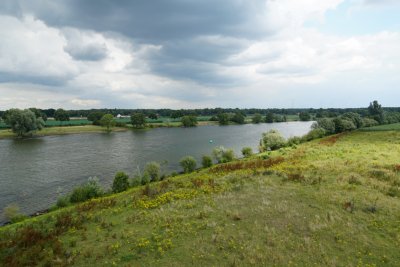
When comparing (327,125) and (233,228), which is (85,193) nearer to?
(233,228)

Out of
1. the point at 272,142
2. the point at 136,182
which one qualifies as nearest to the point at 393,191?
the point at 136,182

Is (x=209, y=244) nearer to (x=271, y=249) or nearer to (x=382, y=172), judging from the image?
(x=271, y=249)

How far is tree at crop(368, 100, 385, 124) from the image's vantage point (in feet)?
420

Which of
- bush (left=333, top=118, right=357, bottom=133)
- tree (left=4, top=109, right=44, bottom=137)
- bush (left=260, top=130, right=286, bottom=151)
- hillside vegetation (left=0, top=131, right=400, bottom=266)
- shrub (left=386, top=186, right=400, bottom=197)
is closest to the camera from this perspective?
hillside vegetation (left=0, top=131, right=400, bottom=266)

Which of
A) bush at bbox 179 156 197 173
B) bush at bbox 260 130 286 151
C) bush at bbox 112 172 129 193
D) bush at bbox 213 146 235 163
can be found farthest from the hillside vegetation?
bush at bbox 260 130 286 151

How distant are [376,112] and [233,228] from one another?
149 m

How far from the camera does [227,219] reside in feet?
52.0

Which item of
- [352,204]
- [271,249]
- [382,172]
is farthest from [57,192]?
[382,172]

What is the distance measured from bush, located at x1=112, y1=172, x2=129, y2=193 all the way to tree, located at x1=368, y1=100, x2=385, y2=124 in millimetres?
136858

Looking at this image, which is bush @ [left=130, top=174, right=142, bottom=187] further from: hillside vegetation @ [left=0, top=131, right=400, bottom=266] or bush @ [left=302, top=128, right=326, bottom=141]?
bush @ [left=302, top=128, right=326, bottom=141]

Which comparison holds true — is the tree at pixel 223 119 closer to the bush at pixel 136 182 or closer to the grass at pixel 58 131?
the grass at pixel 58 131

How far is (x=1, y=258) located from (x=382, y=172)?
30.0 m

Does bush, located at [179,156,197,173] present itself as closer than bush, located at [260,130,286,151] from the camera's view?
Yes

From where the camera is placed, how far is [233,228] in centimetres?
1456
